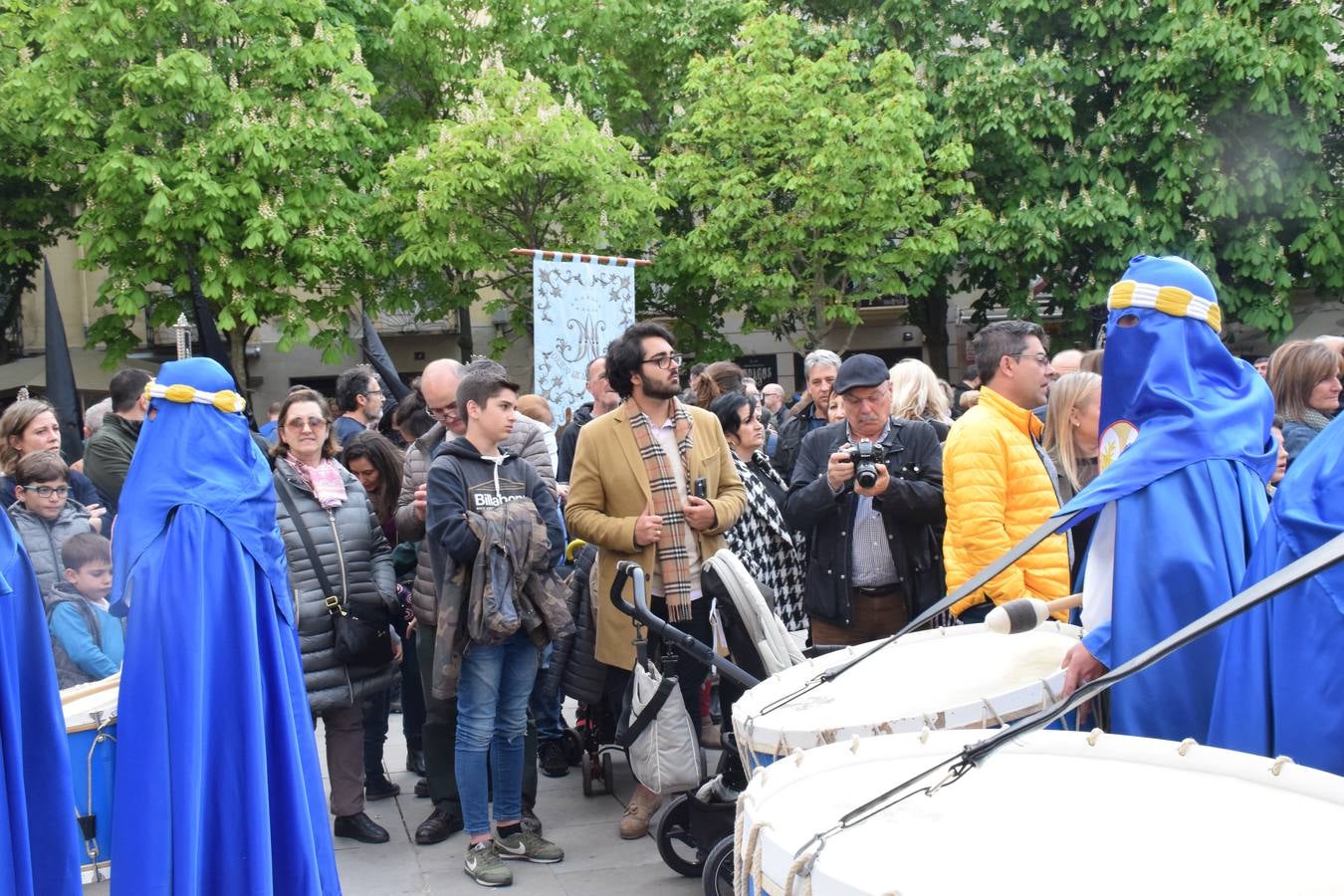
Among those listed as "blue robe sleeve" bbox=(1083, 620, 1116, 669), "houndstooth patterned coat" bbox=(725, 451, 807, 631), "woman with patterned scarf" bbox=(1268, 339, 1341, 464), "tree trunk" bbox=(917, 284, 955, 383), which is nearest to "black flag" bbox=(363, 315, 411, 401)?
"houndstooth patterned coat" bbox=(725, 451, 807, 631)

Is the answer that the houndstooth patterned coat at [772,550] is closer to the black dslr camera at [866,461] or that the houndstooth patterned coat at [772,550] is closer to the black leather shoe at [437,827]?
the black dslr camera at [866,461]

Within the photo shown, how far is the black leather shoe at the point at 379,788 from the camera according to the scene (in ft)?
22.2

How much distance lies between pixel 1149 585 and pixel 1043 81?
62.3 feet

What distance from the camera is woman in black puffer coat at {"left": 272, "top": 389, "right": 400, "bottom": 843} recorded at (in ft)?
18.8

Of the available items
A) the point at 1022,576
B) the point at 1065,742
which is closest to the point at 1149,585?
the point at 1065,742

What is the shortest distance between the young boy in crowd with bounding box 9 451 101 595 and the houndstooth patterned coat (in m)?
Answer: 3.18

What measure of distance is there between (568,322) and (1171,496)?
7591mm

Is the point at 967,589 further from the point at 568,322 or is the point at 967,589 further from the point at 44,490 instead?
the point at 568,322

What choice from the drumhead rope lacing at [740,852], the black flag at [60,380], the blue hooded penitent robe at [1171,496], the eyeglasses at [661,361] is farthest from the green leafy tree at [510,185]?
the drumhead rope lacing at [740,852]

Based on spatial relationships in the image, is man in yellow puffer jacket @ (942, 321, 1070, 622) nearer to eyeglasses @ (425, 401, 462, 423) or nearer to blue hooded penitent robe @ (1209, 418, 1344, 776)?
blue hooded penitent robe @ (1209, 418, 1344, 776)

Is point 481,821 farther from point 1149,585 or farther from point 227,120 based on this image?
point 227,120

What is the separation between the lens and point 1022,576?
16.9 ft

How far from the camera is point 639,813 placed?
6.00 m

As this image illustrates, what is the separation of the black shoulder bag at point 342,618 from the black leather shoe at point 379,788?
1.10 meters
